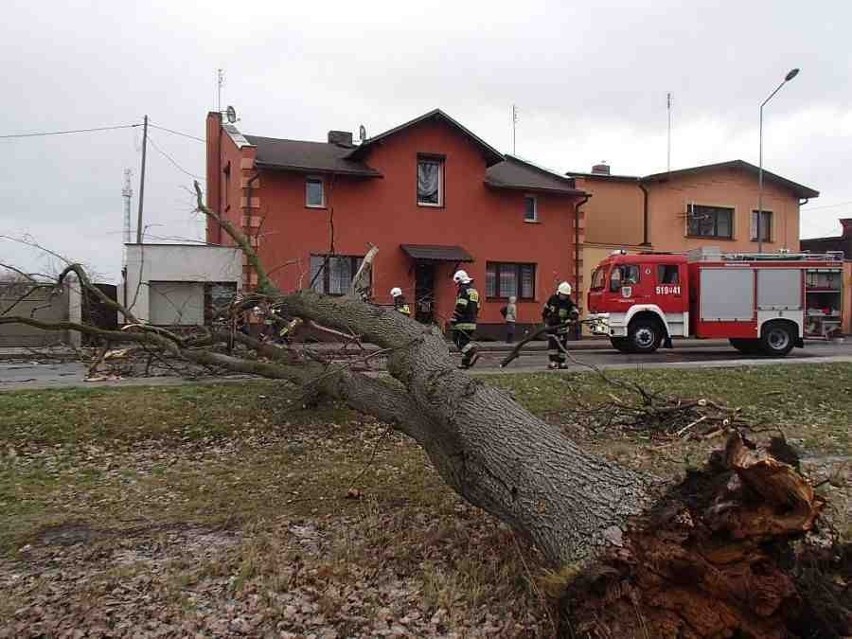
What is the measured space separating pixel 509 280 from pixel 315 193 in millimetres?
6818

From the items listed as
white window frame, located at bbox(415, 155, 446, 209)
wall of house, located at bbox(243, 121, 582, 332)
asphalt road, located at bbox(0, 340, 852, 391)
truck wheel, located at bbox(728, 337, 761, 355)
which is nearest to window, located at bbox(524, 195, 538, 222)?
wall of house, located at bbox(243, 121, 582, 332)

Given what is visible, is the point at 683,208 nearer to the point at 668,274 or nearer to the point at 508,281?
the point at 508,281

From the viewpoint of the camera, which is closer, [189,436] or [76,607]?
[76,607]

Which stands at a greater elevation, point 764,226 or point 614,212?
point 614,212

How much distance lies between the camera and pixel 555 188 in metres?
23.6

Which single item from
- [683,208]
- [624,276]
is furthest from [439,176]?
[683,208]

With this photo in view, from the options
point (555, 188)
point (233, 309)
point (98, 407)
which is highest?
point (555, 188)

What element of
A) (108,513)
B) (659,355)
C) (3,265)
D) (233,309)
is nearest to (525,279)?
(659,355)

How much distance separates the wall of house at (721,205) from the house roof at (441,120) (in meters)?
7.99

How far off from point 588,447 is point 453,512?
8.62 feet

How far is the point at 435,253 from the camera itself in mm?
21641

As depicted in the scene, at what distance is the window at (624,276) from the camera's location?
17531mm

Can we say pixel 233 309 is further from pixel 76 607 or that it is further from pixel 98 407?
pixel 76 607

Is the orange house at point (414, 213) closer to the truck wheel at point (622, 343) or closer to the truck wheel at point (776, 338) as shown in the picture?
the truck wheel at point (622, 343)
